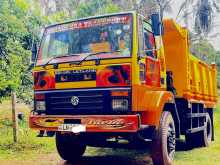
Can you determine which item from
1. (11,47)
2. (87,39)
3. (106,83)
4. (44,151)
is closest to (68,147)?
(44,151)

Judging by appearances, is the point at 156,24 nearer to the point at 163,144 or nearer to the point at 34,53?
the point at 163,144

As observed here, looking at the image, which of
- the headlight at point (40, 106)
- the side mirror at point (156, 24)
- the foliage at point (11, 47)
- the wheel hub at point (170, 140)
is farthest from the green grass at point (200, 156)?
the foliage at point (11, 47)

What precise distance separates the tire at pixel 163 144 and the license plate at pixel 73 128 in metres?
1.39

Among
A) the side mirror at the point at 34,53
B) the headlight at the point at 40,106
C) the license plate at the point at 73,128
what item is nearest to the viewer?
the license plate at the point at 73,128

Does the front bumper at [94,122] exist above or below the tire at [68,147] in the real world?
above

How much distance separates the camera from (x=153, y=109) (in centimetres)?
658

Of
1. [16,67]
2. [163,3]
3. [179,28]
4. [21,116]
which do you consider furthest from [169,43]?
[163,3]

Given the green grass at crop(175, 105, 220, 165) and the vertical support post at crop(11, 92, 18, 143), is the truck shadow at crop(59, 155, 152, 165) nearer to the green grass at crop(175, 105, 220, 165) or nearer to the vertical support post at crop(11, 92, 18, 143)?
the green grass at crop(175, 105, 220, 165)

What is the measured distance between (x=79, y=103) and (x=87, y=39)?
1.23 meters

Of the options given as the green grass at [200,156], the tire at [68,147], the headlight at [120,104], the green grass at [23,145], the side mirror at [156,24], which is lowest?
the green grass at [200,156]

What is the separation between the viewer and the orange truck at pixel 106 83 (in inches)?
249

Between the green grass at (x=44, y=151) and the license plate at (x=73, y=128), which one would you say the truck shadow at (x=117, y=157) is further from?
the license plate at (x=73, y=128)

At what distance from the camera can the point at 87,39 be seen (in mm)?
7012

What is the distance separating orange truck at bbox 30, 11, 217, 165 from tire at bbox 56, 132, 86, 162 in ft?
1.13
